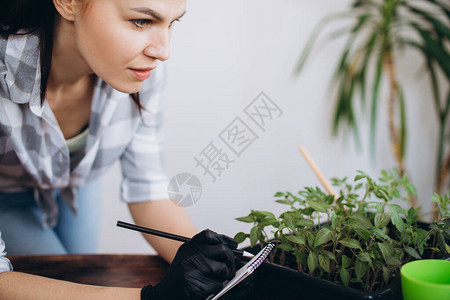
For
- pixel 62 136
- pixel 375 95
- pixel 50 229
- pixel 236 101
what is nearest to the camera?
pixel 62 136

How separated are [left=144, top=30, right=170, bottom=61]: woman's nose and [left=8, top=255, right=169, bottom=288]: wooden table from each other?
18.0 inches

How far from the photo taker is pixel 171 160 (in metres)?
1.40

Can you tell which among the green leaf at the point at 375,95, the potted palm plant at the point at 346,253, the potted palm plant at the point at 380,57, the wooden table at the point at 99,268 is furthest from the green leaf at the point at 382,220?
the green leaf at the point at 375,95

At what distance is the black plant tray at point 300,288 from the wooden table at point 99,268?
270 millimetres

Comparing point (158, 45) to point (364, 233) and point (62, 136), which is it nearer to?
point (62, 136)

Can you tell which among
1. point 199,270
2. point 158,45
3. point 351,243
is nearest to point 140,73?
point 158,45

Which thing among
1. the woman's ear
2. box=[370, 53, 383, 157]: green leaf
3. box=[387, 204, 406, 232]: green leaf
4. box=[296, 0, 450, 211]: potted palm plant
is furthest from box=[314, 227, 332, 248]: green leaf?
box=[370, 53, 383, 157]: green leaf

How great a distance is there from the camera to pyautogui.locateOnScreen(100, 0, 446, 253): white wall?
140 cm

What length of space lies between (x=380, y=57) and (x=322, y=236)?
1.65 metres

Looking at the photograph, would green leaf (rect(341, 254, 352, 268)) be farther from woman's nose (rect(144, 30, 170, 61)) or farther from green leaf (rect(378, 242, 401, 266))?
woman's nose (rect(144, 30, 170, 61))

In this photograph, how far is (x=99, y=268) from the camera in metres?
0.95

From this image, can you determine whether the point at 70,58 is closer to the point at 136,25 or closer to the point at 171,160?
the point at 136,25

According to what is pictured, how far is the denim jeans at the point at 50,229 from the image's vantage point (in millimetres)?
1222

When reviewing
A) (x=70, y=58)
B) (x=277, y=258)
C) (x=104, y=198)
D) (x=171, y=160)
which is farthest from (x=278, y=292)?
(x=104, y=198)
